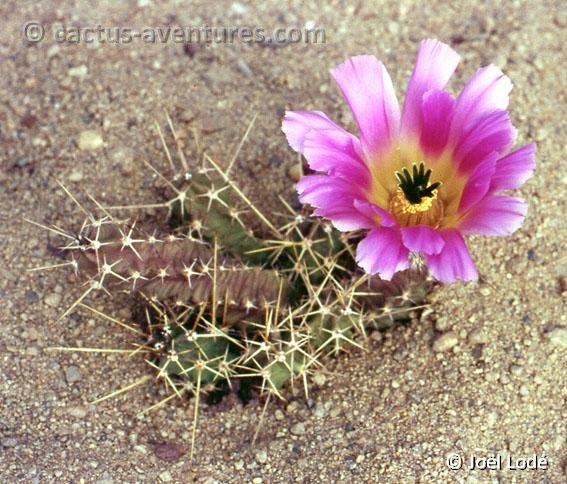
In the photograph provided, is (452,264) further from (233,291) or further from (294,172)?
(294,172)

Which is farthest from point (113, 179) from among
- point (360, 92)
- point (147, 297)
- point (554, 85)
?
point (554, 85)

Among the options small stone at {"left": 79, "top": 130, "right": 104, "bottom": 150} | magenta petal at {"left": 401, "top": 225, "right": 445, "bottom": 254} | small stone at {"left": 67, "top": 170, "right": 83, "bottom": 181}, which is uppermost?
small stone at {"left": 79, "top": 130, "right": 104, "bottom": 150}

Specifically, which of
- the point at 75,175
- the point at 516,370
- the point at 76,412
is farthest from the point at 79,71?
the point at 516,370

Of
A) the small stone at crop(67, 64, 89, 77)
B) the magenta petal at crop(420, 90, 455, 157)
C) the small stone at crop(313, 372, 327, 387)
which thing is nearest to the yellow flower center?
the magenta petal at crop(420, 90, 455, 157)

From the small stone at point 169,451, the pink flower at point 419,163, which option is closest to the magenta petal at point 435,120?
the pink flower at point 419,163

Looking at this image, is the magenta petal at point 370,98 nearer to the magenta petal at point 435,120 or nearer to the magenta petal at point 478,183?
the magenta petal at point 435,120

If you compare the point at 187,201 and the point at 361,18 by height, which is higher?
the point at 361,18

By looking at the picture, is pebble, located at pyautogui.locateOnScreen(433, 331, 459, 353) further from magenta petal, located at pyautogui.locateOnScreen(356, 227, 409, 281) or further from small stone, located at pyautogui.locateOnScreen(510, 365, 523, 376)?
magenta petal, located at pyautogui.locateOnScreen(356, 227, 409, 281)

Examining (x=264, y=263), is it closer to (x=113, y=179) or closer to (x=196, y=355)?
(x=196, y=355)
